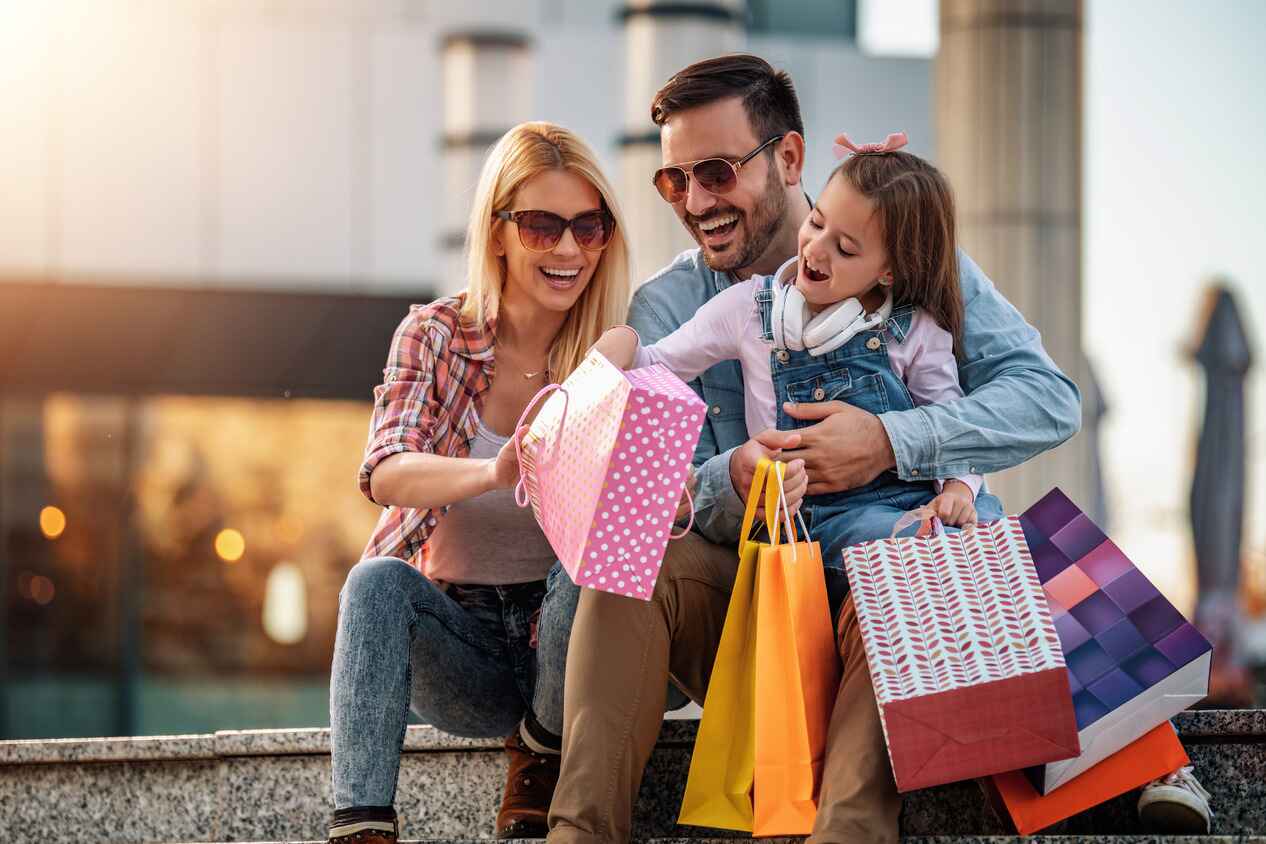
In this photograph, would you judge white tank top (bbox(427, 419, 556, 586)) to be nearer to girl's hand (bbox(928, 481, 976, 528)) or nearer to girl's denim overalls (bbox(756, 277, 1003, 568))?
girl's denim overalls (bbox(756, 277, 1003, 568))

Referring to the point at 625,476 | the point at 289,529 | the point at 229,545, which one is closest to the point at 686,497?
the point at 625,476

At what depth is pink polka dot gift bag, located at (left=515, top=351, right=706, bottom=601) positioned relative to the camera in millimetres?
2379

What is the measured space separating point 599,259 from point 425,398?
49 cm

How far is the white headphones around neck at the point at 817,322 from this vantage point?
285 centimetres

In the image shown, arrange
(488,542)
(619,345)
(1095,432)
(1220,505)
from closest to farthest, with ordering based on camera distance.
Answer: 1. (619,345)
2. (488,542)
3. (1095,432)
4. (1220,505)

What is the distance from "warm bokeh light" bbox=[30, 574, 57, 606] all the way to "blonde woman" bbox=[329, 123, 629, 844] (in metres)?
7.47

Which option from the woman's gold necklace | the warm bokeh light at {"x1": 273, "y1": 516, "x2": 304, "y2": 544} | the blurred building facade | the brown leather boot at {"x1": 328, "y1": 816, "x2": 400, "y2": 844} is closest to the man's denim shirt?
the woman's gold necklace

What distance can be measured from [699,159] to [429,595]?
1208 millimetres

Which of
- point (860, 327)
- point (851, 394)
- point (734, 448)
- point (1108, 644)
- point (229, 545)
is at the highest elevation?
point (860, 327)

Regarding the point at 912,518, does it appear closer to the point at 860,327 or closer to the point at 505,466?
the point at 860,327

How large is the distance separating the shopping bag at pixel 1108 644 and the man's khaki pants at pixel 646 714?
39 centimetres

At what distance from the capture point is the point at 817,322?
287 cm

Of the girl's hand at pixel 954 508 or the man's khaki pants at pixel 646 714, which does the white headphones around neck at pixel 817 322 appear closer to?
the girl's hand at pixel 954 508

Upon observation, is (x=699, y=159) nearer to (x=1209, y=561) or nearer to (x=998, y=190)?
(x=998, y=190)
